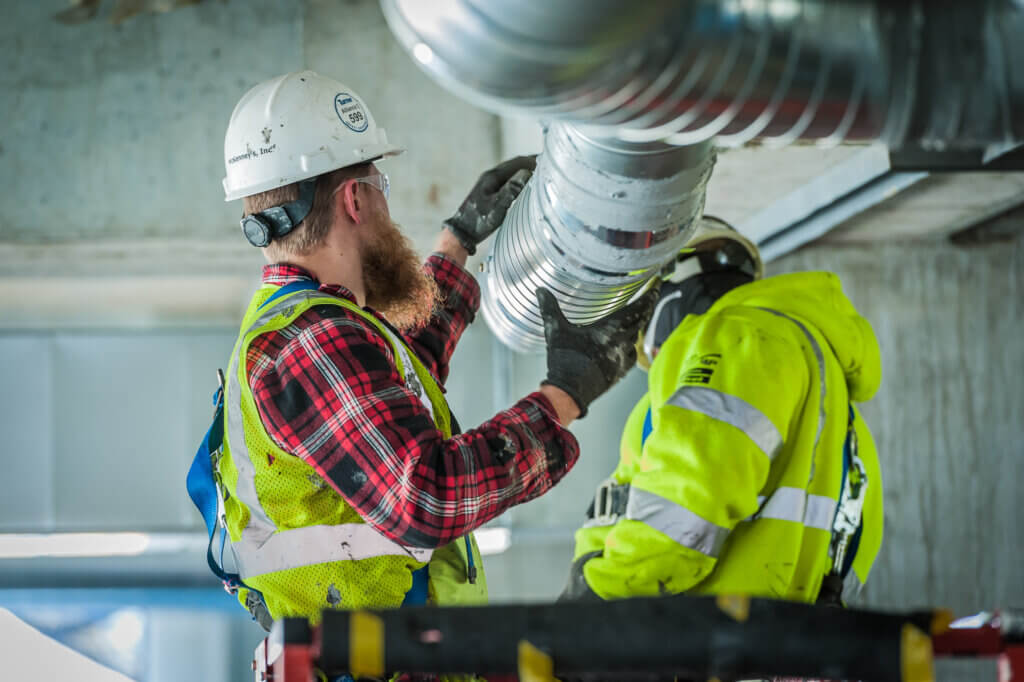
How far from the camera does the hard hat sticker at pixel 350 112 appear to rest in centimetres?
201

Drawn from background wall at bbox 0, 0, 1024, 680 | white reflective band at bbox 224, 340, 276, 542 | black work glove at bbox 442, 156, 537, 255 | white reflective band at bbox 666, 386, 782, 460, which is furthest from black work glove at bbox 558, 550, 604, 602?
background wall at bbox 0, 0, 1024, 680

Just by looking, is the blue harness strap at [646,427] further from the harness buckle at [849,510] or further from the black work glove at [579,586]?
the harness buckle at [849,510]

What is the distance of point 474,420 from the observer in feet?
16.3

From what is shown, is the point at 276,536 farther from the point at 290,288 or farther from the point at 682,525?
the point at 682,525

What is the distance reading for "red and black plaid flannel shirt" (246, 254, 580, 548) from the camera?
158cm

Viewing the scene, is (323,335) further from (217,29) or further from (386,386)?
(217,29)

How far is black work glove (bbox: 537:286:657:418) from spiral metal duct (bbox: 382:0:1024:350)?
26.5 inches

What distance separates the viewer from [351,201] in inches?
78.5

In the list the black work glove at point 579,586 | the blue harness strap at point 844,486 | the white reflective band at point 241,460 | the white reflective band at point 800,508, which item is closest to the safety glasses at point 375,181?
the white reflective band at point 241,460

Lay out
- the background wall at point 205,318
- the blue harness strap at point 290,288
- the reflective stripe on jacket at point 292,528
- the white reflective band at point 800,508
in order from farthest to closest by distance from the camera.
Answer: the background wall at point 205,318 < the white reflective band at point 800,508 < the blue harness strap at point 290,288 < the reflective stripe on jacket at point 292,528

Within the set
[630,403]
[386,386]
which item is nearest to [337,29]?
[630,403]

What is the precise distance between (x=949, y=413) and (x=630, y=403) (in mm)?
1832

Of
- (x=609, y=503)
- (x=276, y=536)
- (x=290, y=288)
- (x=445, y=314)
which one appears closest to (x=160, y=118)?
(x=445, y=314)

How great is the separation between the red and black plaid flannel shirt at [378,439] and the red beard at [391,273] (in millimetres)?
329
